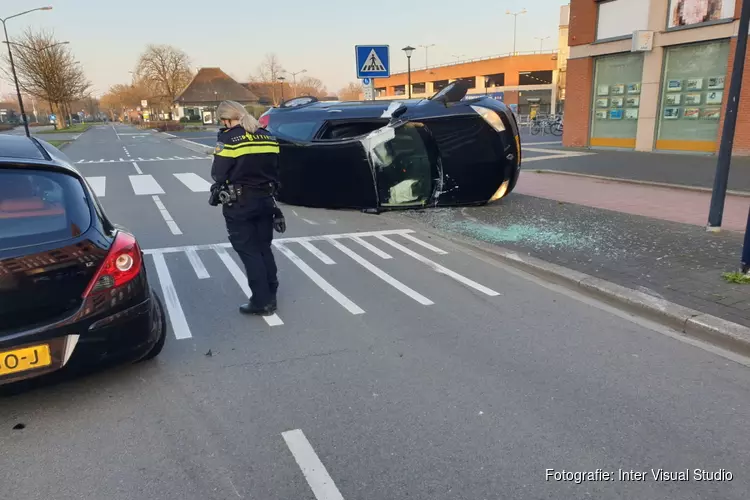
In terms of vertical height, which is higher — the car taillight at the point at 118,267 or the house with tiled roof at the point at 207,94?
the house with tiled roof at the point at 207,94

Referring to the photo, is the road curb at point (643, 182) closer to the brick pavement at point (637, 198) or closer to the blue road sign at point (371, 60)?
the brick pavement at point (637, 198)

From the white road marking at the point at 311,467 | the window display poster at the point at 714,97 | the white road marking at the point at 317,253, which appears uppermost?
the window display poster at the point at 714,97

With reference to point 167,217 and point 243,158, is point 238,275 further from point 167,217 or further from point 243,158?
point 167,217

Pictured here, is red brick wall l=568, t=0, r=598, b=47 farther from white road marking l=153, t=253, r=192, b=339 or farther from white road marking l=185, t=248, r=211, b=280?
white road marking l=153, t=253, r=192, b=339

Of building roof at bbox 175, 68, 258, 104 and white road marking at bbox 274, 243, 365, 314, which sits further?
building roof at bbox 175, 68, 258, 104

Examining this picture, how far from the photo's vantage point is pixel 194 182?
45.9 ft

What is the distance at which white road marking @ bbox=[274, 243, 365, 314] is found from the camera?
5000mm

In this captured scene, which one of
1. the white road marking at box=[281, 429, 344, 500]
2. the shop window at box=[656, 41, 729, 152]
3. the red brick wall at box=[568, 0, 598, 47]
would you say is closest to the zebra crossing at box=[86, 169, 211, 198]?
the white road marking at box=[281, 429, 344, 500]

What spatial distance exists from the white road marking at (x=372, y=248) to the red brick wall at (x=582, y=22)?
15.2m

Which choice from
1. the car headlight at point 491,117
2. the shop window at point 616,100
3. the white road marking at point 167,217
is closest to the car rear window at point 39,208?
the white road marking at point 167,217

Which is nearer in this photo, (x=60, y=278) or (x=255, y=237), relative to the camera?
(x=60, y=278)

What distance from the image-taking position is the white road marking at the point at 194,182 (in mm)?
12703

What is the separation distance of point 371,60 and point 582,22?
34.1 ft

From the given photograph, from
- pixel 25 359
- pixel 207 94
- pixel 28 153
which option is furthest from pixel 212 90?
pixel 25 359
